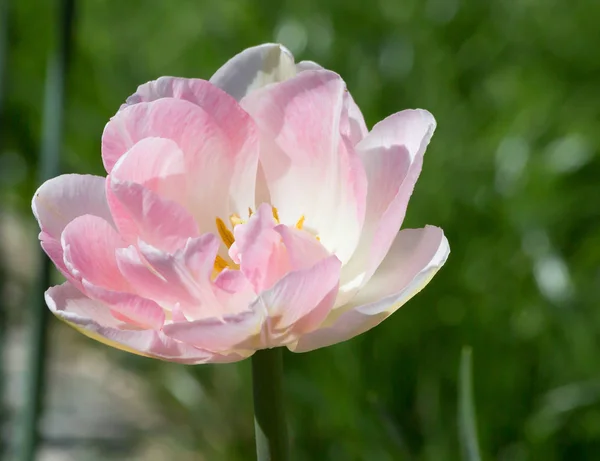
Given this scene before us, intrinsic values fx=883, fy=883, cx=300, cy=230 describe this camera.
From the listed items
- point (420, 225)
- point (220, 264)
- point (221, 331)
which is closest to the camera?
point (221, 331)

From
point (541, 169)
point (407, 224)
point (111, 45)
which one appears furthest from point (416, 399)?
point (111, 45)

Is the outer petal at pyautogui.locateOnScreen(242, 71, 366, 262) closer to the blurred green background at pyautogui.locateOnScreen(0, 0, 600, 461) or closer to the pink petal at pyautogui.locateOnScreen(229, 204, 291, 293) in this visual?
the pink petal at pyautogui.locateOnScreen(229, 204, 291, 293)

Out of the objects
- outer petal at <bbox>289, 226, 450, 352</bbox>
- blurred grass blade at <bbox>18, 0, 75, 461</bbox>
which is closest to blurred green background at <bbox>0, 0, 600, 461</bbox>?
blurred grass blade at <bbox>18, 0, 75, 461</bbox>

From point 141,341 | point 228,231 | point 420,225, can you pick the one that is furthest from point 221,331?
point 420,225

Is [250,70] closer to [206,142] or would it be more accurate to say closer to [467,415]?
[206,142]

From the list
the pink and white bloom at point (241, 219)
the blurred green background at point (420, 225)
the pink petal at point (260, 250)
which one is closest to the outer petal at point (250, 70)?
the pink and white bloom at point (241, 219)

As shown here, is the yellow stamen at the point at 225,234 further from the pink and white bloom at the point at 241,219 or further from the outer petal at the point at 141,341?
the outer petal at the point at 141,341
